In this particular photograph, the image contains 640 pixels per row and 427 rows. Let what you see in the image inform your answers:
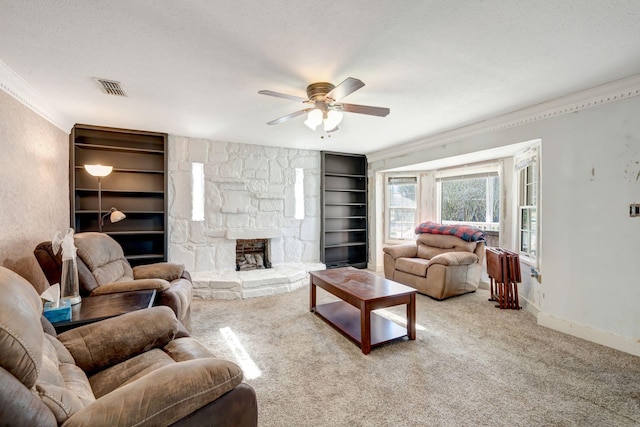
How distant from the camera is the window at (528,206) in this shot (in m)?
3.50

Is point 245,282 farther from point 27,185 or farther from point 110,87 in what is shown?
point 110,87

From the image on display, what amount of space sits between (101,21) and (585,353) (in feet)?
13.8

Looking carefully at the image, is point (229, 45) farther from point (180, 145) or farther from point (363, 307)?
point (180, 145)

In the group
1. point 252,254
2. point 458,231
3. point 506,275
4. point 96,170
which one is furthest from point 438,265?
point 96,170

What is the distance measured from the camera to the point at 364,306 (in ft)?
7.99

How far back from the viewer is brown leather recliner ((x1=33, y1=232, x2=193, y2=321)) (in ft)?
7.42

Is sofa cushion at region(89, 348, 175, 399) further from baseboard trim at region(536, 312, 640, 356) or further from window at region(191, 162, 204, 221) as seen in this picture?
baseboard trim at region(536, 312, 640, 356)

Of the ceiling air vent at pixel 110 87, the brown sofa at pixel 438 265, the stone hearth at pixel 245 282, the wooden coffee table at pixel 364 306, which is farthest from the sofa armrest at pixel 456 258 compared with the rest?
→ the ceiling air vent at pixel 110 87

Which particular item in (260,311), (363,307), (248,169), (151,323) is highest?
(248,169)

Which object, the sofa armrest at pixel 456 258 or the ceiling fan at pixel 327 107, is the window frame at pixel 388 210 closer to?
the sofa armrest at pixel 456 258

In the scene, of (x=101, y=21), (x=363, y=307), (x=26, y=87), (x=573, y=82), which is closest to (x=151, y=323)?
(x=363, y=307)

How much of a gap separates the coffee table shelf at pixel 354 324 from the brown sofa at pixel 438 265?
1.09 m

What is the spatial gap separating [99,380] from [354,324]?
2053mm

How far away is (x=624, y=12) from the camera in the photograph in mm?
1603
